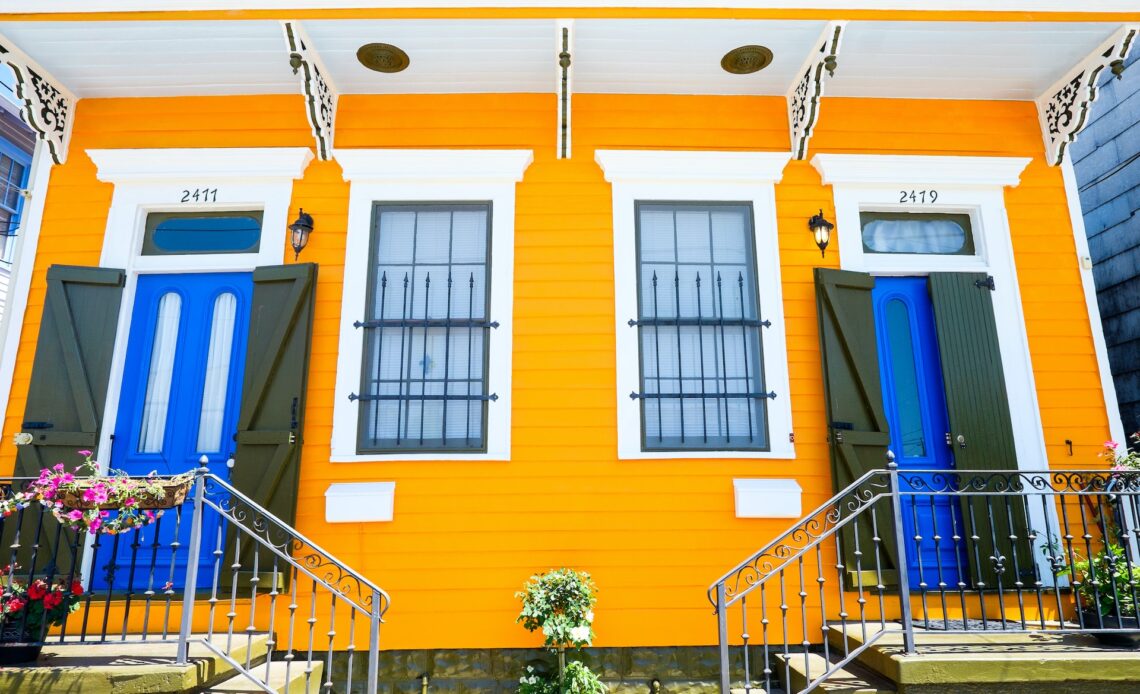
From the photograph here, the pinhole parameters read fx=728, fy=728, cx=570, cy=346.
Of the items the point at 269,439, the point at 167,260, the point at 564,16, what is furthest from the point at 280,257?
the point at 564,16

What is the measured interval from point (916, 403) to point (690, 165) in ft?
8.38

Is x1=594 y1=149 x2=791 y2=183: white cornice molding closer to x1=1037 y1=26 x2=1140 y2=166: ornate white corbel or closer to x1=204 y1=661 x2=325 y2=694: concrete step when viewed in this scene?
x1=1037 y1=26 x2=1140 y2=166: ornate white corbel

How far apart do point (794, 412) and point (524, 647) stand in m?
2.58

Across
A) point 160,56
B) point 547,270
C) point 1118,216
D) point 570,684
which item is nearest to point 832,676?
point 570,684

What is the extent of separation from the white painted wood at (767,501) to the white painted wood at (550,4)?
3335 mm

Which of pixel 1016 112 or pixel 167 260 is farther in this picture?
pixel 1016 112

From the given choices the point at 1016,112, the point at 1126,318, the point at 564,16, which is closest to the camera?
the point at 564,16

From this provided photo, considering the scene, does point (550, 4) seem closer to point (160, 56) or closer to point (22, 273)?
point (160, 56)

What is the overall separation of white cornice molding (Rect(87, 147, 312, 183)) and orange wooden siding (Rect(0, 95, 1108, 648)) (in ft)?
0.43

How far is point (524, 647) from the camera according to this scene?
16.4ft

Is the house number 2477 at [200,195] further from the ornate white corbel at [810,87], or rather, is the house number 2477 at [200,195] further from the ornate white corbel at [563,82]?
the ornate white corbel at [810,87]

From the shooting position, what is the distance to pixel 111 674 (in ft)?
11.8

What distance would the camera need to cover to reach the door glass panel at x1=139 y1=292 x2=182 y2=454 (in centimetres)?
543

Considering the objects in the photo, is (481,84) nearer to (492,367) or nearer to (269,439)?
(492,367)
